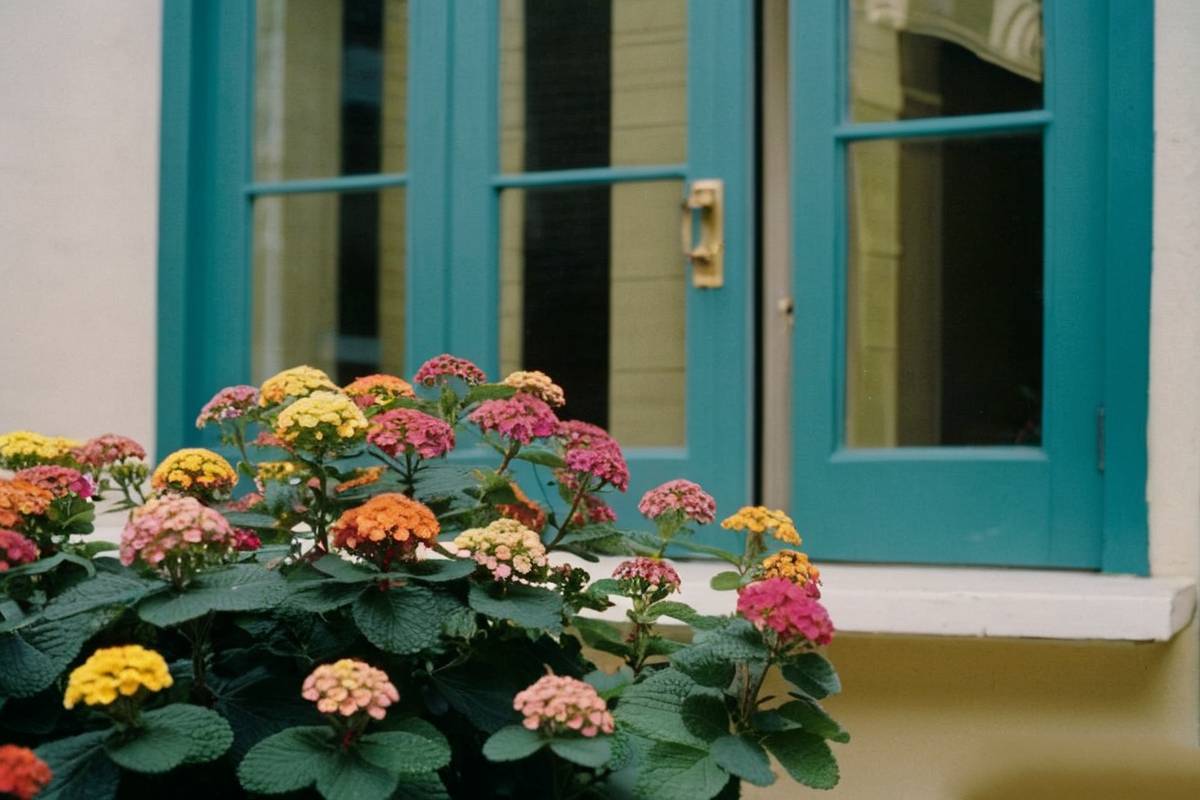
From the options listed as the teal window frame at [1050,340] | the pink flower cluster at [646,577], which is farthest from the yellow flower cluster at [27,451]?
the teal window frame at [1050,340]

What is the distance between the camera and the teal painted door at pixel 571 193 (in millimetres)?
2582

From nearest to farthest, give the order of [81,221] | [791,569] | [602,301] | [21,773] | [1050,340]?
1. [21,773]
2. [791,569]
3. [1050,340]
4. [602,301]
5. [81,221]

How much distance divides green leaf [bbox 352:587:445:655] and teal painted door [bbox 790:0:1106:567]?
43.4 inches

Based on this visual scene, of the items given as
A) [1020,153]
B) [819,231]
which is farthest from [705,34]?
[1020,153]

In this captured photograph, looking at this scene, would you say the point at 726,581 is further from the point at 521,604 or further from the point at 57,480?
the point at 57,480

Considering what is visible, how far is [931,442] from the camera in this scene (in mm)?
2416

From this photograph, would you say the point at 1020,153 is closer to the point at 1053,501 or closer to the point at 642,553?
the point at 1053,501

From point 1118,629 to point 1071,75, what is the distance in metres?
0.98

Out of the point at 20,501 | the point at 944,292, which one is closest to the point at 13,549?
the point at 20,501

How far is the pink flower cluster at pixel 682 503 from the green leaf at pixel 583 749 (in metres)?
0.42

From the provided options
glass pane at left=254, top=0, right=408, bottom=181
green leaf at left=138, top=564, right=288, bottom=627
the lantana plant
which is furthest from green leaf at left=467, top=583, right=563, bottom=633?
glass pane at left=254, top=0, right=408, bottom=181

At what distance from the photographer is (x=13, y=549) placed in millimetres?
1406

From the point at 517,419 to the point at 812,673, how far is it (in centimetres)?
47

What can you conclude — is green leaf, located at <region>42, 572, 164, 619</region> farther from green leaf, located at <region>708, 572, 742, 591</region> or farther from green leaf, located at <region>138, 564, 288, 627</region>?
green leaf, located at <region>708, 572, 742, 591</region>
